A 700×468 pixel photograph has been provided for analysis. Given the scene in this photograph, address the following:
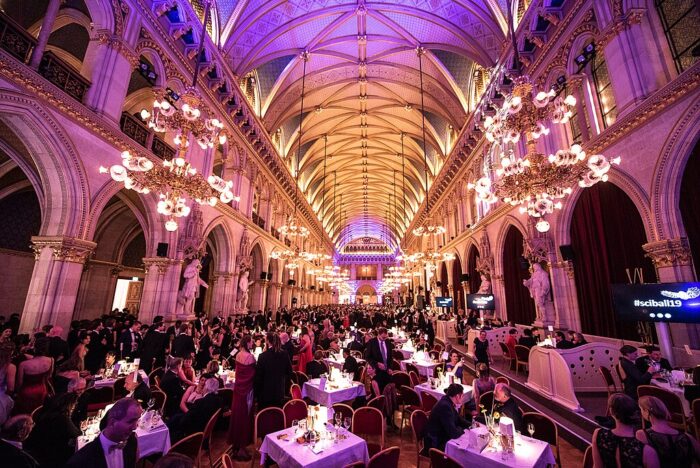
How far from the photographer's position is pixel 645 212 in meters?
6.52

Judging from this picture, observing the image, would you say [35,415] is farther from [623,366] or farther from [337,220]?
[337,220]

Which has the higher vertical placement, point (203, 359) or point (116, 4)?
point (116, 4)

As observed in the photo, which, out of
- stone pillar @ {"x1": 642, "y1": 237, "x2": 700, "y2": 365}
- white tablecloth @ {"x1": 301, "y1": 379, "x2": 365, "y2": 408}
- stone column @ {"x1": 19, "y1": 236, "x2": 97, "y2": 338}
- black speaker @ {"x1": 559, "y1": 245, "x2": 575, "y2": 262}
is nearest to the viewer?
white tablecloth @ {"x1": 301, "y1": 379, "x2": 365, "y2": 408}

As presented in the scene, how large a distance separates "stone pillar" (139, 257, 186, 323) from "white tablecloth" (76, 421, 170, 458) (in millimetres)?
6993

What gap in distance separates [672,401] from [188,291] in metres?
11.9

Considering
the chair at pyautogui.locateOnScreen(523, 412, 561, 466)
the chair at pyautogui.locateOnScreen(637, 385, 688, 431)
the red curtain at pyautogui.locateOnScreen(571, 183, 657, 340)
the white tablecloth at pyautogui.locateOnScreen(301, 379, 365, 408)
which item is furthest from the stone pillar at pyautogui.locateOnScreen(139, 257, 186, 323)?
the red curtain at pyautogui.locateOnScreen(571, 183, 657, 340)

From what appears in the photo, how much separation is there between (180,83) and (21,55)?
16.0ft

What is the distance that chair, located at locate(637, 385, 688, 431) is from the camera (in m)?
4.22

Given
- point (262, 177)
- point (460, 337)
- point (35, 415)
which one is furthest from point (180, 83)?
point (460, 337)

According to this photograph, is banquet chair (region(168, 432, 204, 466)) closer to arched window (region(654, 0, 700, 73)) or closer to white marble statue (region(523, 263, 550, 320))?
white marble statue (region(523, 263, 550, 320))

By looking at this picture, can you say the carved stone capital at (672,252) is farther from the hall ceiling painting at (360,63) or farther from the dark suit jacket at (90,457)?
the hall ceiling painting at (360,63)

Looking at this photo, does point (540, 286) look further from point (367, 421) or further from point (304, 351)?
point (367, 421)

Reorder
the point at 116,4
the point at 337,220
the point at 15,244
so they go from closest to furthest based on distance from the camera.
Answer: the point at 116,4 < the point at 15,244 < the point at 337,220

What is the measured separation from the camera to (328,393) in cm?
491
